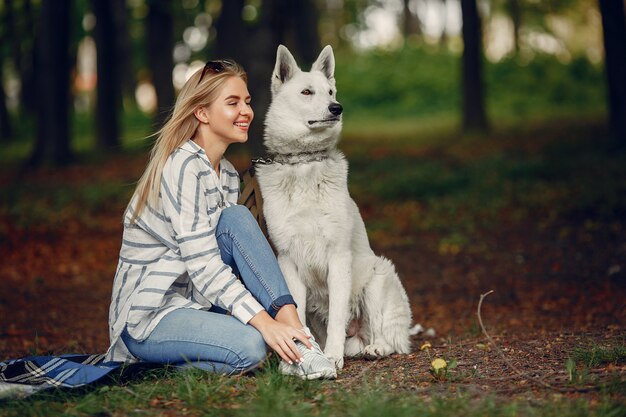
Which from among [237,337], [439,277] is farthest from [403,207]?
[237,337]

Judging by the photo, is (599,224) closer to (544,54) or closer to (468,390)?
(468,390)

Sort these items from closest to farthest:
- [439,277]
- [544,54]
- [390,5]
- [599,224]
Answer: [439,277] < [599,224] < [544,54] < [390,5]

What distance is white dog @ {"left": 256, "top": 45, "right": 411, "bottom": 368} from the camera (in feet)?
14.1

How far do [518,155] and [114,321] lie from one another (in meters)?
10.2

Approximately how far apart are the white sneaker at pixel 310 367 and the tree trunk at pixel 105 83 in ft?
48.1

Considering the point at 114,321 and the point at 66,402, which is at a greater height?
the point at 114,321

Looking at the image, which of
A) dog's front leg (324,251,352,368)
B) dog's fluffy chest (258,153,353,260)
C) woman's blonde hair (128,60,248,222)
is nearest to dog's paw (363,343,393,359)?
dog's front leg (324,251,352,368)

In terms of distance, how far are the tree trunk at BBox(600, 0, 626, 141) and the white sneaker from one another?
9274mm

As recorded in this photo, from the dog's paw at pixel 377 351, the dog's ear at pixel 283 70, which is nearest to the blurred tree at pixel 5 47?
the dog's ear at pixel 283 70

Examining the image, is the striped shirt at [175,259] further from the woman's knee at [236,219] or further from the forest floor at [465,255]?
the forest floor at [465,255]

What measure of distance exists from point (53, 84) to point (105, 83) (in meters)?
2.73

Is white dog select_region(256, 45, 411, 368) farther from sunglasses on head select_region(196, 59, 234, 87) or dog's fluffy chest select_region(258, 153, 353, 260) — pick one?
sunglasses on head select_region(196, 59, 234, 87)

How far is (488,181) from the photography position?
11406 millimetres

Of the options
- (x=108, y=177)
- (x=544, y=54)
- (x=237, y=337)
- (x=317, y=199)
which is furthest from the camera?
(x=544, y=54)
